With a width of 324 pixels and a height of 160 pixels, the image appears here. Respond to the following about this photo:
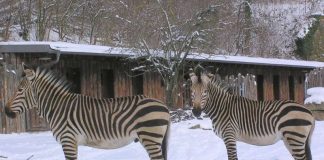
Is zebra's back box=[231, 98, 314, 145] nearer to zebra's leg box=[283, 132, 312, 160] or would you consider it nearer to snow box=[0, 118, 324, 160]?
zebra's leg box=[283, 132, 312, 160]

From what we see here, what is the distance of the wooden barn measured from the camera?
1677cm

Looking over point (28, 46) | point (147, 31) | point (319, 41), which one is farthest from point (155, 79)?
point (319, 41)

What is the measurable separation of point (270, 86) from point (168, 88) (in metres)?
9.24

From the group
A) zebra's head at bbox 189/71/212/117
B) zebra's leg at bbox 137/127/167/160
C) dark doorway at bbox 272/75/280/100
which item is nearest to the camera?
zebra's leg at bbox 137/127/167/160

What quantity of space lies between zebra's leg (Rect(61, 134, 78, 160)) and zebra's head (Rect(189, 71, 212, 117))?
2.26 metres

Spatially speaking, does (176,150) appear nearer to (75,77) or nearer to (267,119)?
(267,119)

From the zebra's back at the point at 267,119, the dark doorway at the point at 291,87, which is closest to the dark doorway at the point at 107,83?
the dark doorway at the point at 291,87

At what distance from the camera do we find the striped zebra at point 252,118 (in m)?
8.23

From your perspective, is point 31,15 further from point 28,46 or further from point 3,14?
point 28,46

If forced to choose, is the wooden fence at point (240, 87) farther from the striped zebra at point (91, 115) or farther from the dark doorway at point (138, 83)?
the striped zebra at point (91, 115)

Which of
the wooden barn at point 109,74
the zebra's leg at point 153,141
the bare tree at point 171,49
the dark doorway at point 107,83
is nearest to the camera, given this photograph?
the zebra's leg at point 153,141

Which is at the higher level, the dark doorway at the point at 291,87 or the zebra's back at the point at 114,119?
the zebra's back at the point at 114,119

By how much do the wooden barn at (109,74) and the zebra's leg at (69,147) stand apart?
2884 mm

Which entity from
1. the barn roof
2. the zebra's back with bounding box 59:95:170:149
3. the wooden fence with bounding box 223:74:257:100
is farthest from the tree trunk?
the zebra's back with bounding box 59:95:170:149
